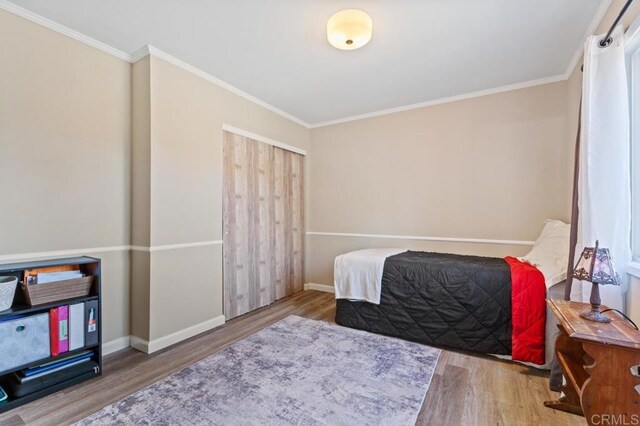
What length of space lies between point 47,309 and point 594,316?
3.21m

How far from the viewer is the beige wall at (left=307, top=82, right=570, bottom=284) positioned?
305cm

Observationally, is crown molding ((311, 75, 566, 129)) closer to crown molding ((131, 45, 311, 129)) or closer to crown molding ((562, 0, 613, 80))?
crown molding ((562, 0, 613, 80))

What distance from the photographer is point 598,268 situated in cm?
140

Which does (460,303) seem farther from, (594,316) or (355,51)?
(355,51)

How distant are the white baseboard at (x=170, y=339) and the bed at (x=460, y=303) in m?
1.36

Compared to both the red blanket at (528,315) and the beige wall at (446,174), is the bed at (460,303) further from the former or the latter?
the beige wall at (446,174)

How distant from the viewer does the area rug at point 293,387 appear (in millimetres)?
1643

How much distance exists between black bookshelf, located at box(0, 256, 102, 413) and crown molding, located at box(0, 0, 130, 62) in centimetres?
172

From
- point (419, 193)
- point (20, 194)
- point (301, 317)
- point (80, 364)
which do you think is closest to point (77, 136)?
point (20, 194)

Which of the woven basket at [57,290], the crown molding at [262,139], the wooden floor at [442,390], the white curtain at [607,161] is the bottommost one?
the wooden floor at [442,390]

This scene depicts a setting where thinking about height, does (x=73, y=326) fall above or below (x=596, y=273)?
below

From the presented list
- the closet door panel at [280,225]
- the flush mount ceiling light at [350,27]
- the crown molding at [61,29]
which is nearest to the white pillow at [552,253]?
the flush mount ceiling light at [350,27]

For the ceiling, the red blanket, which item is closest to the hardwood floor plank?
the red blanket

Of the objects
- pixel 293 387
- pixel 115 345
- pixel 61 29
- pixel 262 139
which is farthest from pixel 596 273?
pixel 61 29
